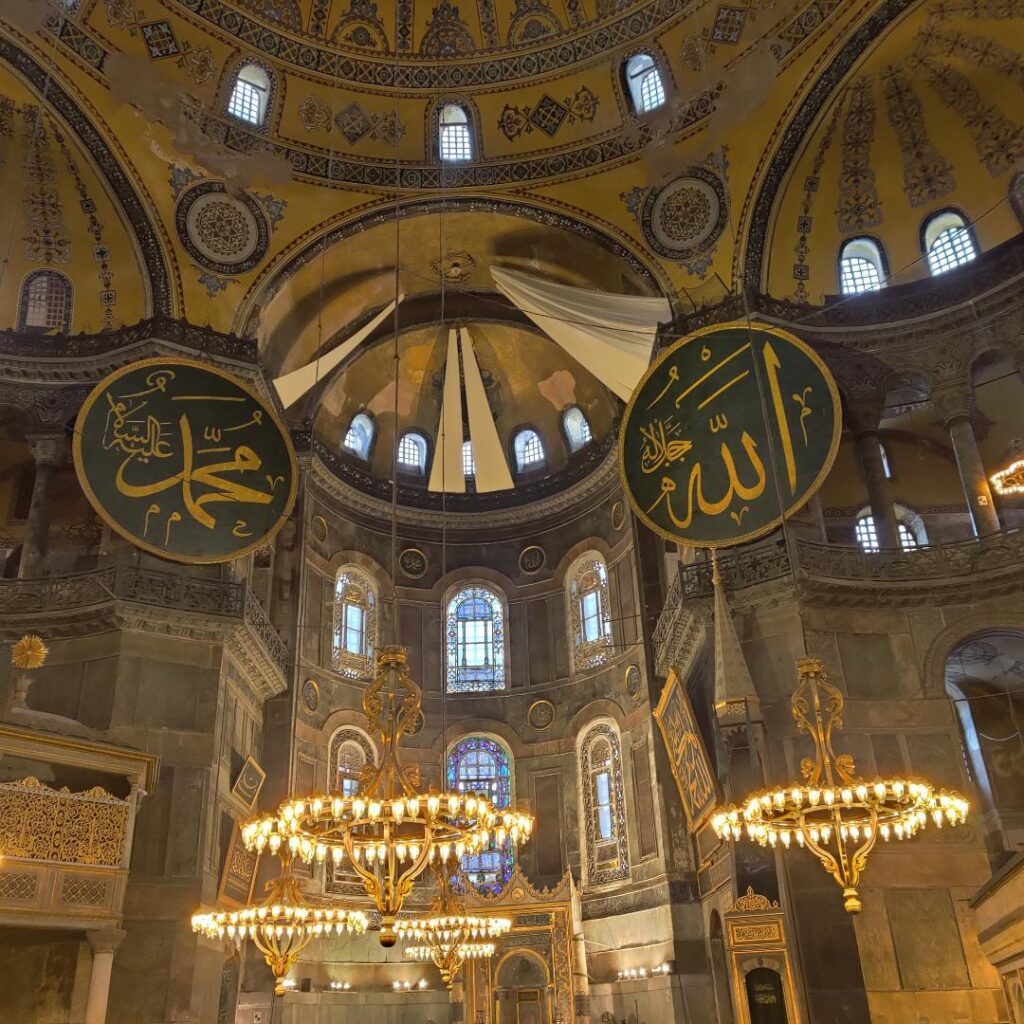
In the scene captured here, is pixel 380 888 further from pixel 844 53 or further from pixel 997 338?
pixel 844 53

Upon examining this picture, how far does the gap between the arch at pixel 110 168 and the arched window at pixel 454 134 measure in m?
4.71

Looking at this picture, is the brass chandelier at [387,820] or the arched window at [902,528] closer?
the brass chandelier at [387,820]

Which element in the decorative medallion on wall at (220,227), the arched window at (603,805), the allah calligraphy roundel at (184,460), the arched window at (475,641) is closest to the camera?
the allah calligraphy roundel at (184,460)

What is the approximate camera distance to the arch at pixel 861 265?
564 inches

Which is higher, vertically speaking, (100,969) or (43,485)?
(43,485)

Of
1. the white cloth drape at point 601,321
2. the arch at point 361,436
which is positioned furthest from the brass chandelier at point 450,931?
the arch at point 361,436

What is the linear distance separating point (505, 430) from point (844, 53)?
8.92 meters

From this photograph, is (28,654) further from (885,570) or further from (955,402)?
(955,402)

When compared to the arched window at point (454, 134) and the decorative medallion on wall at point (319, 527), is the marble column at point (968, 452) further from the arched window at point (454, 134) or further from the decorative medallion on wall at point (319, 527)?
the decorative medallion on wall at point (319, 527)

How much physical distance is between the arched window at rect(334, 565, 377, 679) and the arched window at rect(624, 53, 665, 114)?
30.4ft

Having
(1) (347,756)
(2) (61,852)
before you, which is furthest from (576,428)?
(2) (61,852)

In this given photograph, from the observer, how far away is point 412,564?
1903cm

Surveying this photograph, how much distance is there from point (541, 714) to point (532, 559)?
3.01 m

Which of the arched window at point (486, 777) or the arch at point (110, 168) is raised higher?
the arch at point (110, 168)
